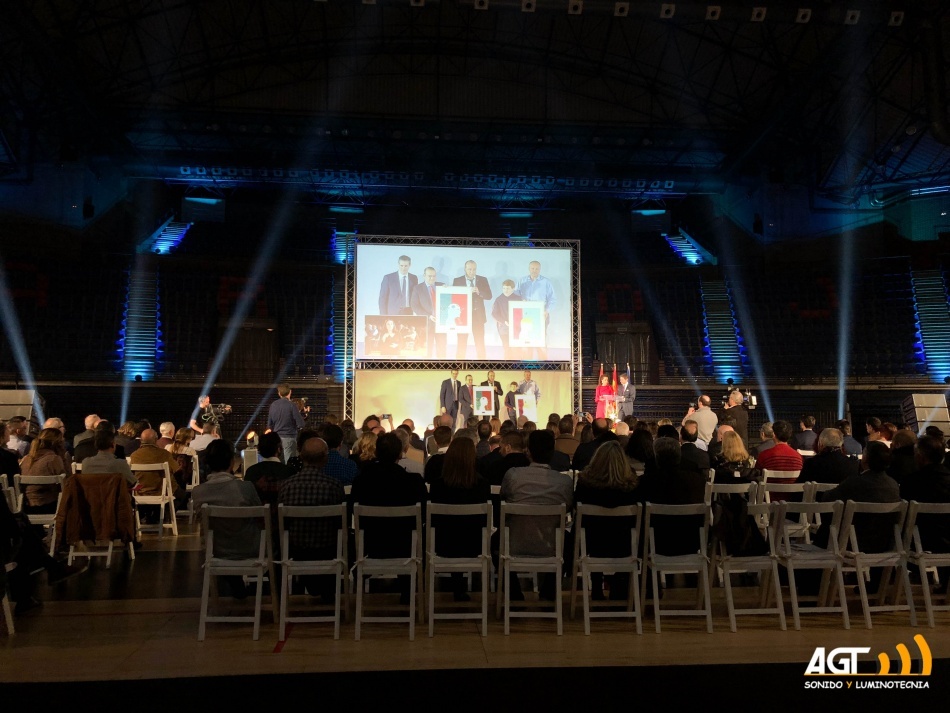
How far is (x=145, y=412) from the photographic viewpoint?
16.0m

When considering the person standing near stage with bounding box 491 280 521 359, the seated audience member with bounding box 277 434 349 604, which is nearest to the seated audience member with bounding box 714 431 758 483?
the seated audience member with bounding box 277 434 349 604

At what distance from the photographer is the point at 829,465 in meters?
6.10

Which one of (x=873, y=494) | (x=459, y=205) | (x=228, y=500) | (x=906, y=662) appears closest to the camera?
(x=906, y=662)

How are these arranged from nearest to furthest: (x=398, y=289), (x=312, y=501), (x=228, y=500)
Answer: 1. (x=312, y=501)
2. (x=228, y=500)
3. (x=398, y=289)

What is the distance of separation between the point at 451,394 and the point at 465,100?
7859 millimetres

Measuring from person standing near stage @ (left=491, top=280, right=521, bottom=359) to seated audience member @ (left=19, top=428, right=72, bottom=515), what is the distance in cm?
924

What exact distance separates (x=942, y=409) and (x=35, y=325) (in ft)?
59.4

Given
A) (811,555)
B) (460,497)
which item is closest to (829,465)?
(811,555)

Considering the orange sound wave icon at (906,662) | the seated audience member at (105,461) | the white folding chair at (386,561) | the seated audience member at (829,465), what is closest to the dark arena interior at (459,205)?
the seated audience member at (105,461)

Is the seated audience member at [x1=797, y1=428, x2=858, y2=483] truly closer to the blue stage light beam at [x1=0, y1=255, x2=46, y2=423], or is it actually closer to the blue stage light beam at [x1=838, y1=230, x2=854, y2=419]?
the blue stage light beam at [x1=838, y1=230, x2=854, y2=419]

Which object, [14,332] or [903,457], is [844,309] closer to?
[903,457]

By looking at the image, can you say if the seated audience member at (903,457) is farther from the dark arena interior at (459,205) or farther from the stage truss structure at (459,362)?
the stage truss structure at (459,362)

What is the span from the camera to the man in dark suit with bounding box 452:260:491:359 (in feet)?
48.6

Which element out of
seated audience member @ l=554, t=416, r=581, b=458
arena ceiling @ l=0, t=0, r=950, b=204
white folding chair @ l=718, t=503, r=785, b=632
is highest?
arena ceiling @ l=0, t=0, r=950, b=204
